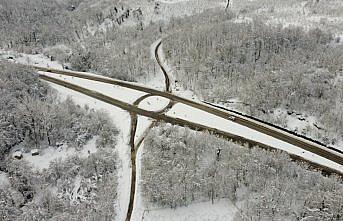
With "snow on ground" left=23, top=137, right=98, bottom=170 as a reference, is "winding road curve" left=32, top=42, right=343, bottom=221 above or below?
above

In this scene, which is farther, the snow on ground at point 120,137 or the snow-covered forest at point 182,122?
the snow on ground at point 120,137

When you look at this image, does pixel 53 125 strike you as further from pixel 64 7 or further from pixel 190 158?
pixel 64 7

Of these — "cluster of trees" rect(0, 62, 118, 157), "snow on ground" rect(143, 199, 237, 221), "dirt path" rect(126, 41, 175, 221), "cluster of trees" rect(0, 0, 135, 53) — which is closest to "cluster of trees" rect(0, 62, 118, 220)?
"cluster of trees" rect(0, 62, 118, 157)

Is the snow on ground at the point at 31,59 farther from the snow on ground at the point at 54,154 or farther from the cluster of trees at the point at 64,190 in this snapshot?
the cluster of trees at the point at 64,190

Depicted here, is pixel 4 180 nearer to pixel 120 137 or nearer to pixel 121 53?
pixel 120 137

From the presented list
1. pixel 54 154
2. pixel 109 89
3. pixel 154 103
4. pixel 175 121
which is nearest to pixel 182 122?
pixel 175 121

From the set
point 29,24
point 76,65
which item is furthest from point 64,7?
point 76,65

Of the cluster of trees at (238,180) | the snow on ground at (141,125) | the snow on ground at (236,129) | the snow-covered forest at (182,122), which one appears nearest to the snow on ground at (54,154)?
the snow-covered forest at (182,122)

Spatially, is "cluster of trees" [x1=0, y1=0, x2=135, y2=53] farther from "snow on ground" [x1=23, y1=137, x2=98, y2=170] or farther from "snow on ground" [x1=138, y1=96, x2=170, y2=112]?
"snow on ground" [x1=23, y1=137, x2=98, y2=170]
